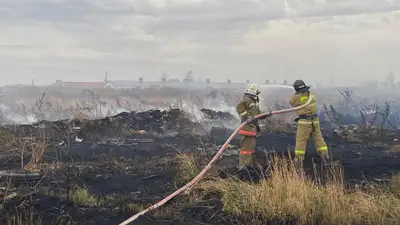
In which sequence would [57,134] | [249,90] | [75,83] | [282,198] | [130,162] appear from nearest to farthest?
[282,198]
[249,90]
[130,162]
[57,134]
[75,83]

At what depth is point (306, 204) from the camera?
686cm

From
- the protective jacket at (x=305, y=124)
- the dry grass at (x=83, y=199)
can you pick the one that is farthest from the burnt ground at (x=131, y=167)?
the protective jacket at (x=305, y=124)

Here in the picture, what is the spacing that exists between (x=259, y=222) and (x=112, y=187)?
3826mm

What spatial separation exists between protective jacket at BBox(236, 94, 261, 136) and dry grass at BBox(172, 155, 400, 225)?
9.89ft

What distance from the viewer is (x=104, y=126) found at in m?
19.4

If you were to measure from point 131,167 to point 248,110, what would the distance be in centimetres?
286

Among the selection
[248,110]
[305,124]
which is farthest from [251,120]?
[305,124]

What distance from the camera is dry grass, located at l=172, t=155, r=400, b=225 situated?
6.58m

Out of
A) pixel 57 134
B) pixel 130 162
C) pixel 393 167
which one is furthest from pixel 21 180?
pixel 57 134

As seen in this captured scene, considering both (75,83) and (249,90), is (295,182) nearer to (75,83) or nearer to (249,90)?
(249,90)

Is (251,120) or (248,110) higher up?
(248,110)

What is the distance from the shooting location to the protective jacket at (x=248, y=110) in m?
10.5

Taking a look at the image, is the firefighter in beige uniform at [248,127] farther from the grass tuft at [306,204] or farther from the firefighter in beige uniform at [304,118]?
the grass tuft at [306,204]

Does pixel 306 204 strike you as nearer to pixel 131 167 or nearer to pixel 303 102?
pixel 303 102
